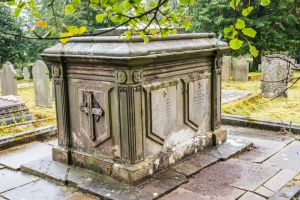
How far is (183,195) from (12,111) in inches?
226

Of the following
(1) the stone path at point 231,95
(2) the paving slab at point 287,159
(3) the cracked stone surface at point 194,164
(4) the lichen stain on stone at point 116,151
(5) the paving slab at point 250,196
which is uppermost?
(4) the lichen stain on stone at point 116,151

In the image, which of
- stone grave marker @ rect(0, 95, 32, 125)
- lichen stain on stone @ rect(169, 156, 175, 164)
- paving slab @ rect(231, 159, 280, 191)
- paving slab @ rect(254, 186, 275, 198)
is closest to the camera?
paving slab @ rect(254, 186, 275, 198)

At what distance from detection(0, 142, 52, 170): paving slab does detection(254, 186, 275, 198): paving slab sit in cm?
348

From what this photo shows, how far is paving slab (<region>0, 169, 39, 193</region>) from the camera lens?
4.65 meters

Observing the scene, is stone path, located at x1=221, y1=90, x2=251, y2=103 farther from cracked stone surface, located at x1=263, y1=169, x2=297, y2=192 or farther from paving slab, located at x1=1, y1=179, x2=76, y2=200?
paving slab, located at x1=1, y1=179, x2=76, y2=200

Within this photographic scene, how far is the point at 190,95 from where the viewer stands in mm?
5309

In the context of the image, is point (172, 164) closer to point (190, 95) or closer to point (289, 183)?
point (190, 95)

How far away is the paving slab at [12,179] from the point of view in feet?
15.3

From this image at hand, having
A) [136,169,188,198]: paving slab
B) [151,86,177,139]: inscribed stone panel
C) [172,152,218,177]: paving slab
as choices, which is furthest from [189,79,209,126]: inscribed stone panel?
[136,169,188,198]: paving slab

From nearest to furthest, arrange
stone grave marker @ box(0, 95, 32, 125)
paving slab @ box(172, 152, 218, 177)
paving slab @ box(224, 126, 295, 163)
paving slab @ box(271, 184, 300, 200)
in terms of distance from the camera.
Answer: paving slab @ box(271, 184, 300, 200), paving slab @ box(172, 152, 218, 177), paving slab @ box(224, 126, 295, 163), stone grave marker @ box(0, 95, 32, 125)

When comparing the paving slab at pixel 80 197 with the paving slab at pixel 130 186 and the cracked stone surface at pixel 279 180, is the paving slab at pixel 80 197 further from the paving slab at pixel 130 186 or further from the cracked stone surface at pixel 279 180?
the cracked stone surface at pixel 279 180

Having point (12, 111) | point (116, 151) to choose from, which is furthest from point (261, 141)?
point (12, 111)

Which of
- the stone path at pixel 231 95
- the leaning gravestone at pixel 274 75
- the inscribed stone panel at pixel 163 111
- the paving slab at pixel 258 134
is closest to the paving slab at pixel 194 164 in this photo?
the inscribed stone panel at pixel 163 111

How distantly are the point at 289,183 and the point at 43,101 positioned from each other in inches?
323
